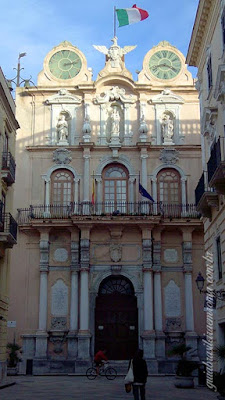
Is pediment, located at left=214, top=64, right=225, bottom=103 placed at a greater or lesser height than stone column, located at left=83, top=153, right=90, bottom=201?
lesser

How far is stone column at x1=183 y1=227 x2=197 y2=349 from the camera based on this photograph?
95.1 feet

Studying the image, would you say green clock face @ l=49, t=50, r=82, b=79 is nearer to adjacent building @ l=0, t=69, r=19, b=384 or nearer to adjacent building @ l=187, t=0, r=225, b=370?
adjacent building @ l=0, t=69, r=19, b=384

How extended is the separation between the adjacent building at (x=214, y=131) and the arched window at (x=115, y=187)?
996cm

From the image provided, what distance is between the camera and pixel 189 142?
1277 inches

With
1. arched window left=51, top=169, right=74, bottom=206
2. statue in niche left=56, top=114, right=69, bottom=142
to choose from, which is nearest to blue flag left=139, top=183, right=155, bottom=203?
arched window left=51, top=169, right=74, bottom=206

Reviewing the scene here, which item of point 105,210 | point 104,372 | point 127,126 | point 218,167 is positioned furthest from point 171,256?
point 218,167

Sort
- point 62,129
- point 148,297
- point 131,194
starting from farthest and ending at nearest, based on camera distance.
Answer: point 62,129, point 131,194, point 148,297

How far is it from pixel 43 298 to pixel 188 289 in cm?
761

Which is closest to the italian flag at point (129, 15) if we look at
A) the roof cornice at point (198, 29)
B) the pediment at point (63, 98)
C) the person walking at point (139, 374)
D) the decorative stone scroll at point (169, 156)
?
the pediment at point (63, 98)

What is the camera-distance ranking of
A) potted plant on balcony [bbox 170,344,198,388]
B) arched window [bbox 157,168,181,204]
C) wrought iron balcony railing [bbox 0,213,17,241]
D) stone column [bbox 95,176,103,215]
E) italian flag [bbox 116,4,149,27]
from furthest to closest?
arched window [bbox 157,168,181,204] < stone column [bbox 95,176,103,215] < italian flag [bbox 116,4,149,27] < wrought iron balcony railing [bbox 0,213,17,241] < potted plant on balcony [bbox 170,344,198,388]

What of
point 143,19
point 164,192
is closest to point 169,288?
point 164,192

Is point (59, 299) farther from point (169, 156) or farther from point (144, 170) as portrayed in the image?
point (169, 156)

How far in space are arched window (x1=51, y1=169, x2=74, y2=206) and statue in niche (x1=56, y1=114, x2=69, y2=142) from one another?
1908mm

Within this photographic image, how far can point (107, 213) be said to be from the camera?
30609 millimetres
